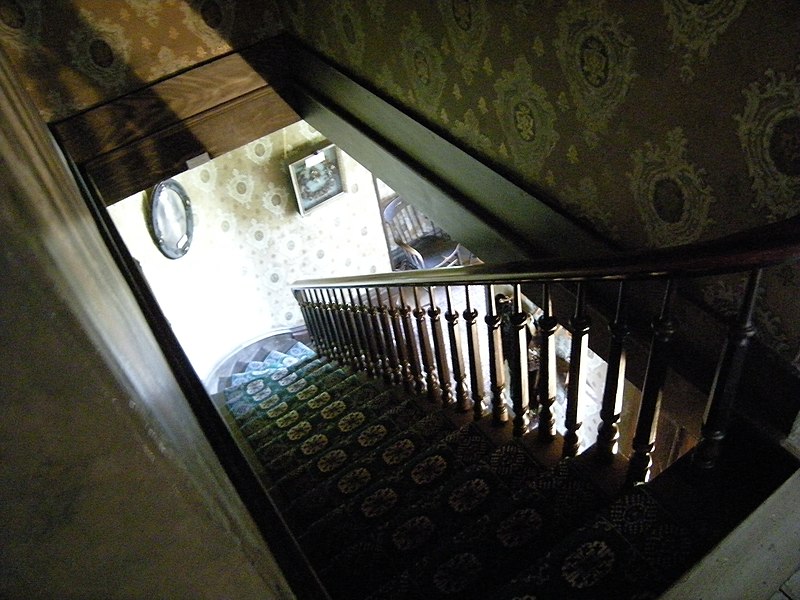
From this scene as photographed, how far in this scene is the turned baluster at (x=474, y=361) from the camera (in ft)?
6.66

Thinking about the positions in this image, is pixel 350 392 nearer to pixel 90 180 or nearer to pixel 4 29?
pixel 90 180

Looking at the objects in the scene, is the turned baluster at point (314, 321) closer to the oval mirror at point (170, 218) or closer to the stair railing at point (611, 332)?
the oval mirror at point (170, 218)

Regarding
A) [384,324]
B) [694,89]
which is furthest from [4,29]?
[694,89]

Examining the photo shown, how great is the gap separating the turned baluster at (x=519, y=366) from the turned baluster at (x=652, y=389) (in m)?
0.43

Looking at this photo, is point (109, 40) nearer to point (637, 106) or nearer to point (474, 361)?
point (474, 361)

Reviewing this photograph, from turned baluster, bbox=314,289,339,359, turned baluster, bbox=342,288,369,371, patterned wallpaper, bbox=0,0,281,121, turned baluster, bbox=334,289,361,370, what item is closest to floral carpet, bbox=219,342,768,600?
turned baluster, bbox=342,288,369,371

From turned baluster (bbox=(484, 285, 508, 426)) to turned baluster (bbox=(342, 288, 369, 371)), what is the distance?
163cm

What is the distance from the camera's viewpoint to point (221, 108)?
316 centimetres

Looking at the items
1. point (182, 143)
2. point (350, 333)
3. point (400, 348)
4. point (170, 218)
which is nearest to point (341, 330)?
point (350, 333)

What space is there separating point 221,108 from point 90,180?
829 millimetres

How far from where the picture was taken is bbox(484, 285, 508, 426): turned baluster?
6.26 feet

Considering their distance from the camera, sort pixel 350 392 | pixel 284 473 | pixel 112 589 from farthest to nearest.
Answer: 1. pixel 350 392
2. pixel 284 473
3. pixel 112 589

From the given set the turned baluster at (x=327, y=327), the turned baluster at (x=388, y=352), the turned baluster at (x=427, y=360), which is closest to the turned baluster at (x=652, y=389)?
the turned baluster at (x=427, y=360)

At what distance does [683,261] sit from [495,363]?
105cm
